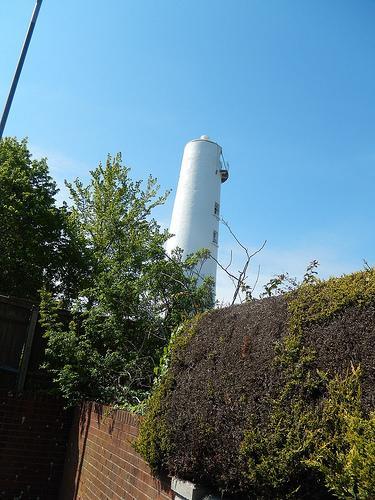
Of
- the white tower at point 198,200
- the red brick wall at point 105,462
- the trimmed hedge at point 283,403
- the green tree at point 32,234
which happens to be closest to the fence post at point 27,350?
the red brick wall at point 105,462

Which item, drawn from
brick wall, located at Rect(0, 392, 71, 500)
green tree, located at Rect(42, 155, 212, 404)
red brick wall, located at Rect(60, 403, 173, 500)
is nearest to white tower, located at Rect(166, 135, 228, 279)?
green tree, located at Rect(42, 155, 212, 404)

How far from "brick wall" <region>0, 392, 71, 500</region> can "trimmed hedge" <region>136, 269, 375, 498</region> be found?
3.70 meters

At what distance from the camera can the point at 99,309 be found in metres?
7.53

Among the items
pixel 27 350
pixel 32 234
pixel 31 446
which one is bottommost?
pixel 31 446

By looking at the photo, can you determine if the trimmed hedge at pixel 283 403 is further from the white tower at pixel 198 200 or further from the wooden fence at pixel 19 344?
the white tower at pixel 198 200

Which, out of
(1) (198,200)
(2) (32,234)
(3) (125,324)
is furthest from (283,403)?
(1) (198,200)

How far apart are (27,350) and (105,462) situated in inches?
120

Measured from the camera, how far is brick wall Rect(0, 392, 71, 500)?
267 inches

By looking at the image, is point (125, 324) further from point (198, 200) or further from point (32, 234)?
point (198, 200)

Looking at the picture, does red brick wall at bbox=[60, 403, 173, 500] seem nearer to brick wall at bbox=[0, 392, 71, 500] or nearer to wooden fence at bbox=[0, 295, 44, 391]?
brick wall at bbox=[0, 392, 71, 500]

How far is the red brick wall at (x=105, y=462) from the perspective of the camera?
4223mm

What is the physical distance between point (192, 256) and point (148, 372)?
144 inches

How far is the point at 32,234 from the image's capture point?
1443cm

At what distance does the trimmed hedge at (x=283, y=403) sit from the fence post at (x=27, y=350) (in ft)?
13.7
